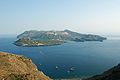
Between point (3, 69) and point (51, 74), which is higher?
point (3, 69)

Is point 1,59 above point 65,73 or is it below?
above

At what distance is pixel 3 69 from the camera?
76438 mm

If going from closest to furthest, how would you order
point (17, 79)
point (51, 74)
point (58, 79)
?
point (17, 79)
point (58, 79)
point (51, 74)

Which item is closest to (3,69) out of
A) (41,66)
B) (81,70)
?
(81,70)

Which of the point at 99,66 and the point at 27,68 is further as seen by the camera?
the point at 99,66

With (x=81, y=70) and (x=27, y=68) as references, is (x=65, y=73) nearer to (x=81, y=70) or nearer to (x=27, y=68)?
(x=81, y=70)

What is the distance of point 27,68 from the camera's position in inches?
3634

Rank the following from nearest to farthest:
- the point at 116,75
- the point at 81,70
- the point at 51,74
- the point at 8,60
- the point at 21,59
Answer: the point at 116,75
the point at 8,60
the point at 21,59
the point at 51,74
the point at 81,70

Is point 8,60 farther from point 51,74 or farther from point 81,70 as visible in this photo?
point 81,70

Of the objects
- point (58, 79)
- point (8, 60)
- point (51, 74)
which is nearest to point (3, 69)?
point (8, 60)

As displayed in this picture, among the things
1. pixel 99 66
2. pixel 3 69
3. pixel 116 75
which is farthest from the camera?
pixel 99 66

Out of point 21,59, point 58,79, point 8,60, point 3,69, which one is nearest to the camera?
point 3,69

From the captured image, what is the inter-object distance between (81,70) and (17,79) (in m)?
107

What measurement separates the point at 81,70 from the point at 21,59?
7564 centimetres
